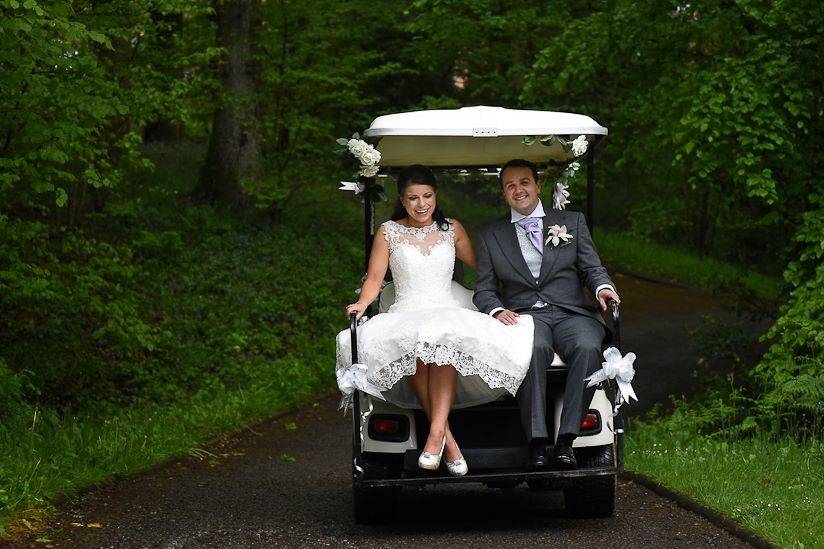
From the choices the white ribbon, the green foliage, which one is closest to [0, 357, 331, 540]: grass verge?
the green foliage

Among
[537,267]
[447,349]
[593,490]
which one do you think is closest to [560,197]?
[537,267]

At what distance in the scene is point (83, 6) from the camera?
429 inches

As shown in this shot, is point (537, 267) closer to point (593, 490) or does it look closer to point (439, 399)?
point (439, 399)

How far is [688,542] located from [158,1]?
7335mm

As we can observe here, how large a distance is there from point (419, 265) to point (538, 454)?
4.81 feet

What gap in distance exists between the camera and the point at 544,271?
7.67m

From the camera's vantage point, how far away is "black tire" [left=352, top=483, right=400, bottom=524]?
735cm

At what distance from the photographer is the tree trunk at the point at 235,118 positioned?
1959 cm

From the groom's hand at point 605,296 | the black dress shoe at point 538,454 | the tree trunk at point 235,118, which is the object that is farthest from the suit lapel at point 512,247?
the tree trunk at point 235,118

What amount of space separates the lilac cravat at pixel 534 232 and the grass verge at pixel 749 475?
68.3 inches

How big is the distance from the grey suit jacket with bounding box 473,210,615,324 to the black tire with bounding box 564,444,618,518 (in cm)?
87

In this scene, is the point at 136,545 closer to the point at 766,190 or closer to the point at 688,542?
the point at 688,542

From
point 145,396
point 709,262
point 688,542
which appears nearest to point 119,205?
point 145,396

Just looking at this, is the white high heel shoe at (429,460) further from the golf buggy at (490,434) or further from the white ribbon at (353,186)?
the white ribbon at (353,186)
